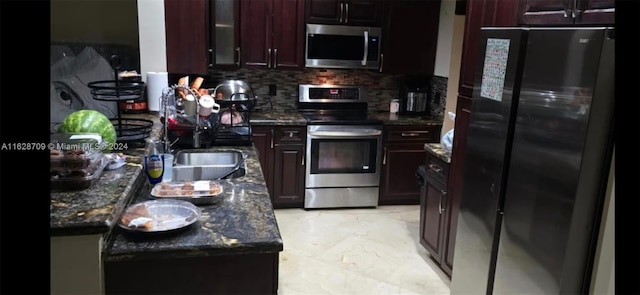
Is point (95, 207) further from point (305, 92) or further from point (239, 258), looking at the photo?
point (305, 92)

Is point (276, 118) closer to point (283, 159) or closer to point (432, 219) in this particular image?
point (283, 159)


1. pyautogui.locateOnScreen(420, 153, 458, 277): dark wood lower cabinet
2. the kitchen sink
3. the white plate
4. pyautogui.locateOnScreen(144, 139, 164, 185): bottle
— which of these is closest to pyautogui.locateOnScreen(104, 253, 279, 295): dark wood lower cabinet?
the white plate

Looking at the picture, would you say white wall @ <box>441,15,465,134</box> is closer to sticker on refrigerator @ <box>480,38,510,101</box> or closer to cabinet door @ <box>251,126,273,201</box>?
cabinet door @ <box>251,126,273,201</box>

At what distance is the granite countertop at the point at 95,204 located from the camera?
1.35 metres

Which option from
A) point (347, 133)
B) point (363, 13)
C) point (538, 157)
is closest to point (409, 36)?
point (363, 13)

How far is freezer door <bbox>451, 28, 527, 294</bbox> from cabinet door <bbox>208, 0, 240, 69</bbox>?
244 cm

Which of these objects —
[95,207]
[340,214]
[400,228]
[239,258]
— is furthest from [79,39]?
[400,228]

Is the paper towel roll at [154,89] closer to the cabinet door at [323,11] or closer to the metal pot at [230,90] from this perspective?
the metal pot at [230,90]

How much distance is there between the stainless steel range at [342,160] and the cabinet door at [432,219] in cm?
99

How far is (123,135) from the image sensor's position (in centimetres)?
246

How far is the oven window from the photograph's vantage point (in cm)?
419

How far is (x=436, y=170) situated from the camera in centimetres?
313

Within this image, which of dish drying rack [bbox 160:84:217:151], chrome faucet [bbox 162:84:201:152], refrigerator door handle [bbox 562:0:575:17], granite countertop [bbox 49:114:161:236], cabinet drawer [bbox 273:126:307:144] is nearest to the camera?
granite countertop [bbox 49:114:161:236]
